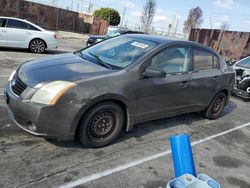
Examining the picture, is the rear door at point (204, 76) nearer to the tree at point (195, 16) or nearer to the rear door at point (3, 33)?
the rear door at point (3, 33)

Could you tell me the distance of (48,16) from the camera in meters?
29.5

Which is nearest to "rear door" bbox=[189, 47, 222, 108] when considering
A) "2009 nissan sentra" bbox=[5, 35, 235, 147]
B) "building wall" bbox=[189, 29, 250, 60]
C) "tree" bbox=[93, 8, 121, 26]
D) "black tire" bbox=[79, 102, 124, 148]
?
"2009 nissan sentra" bbox=[5, 35, 235, 147]

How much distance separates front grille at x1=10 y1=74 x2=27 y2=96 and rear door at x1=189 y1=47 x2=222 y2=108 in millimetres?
2845

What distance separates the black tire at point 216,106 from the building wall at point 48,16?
81.0ft

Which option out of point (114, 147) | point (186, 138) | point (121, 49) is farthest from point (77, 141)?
point (186, 138)

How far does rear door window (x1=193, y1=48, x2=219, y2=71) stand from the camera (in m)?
5.08

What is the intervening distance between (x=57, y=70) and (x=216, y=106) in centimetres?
374

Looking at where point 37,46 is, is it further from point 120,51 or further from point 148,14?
point 148,14

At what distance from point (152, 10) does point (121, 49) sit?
44.1 metres

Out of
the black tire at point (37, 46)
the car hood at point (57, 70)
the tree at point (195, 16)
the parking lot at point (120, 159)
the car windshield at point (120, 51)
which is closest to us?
the parking lot at point (120, 159)

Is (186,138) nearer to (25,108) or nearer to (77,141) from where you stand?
(25,108)

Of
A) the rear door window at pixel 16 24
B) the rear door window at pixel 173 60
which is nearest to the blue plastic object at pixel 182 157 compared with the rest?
the rear door window at pixel 173 60

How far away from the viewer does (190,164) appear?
1.49 meters

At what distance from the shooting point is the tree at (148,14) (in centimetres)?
4597
